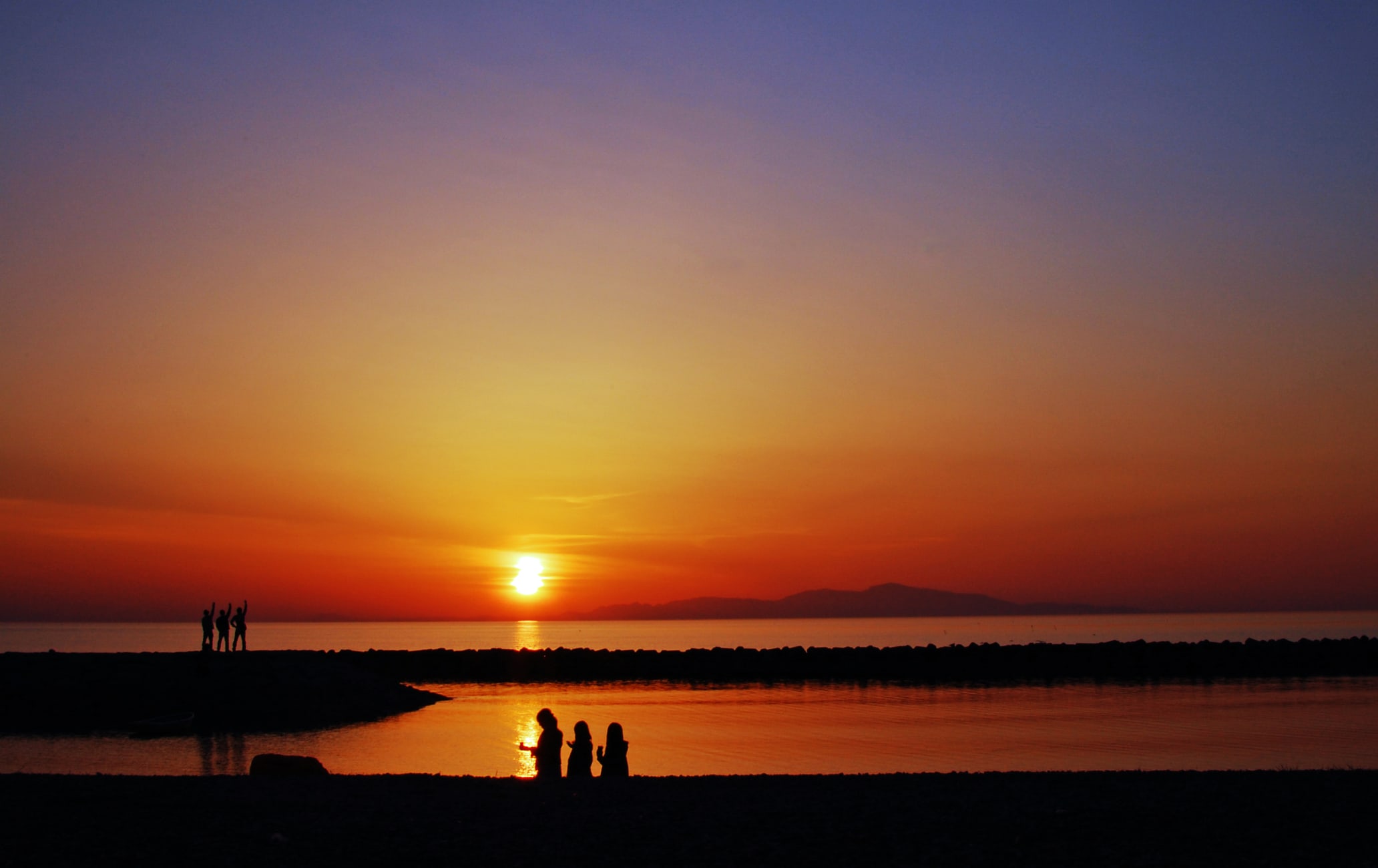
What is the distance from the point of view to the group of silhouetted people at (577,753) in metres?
16.4

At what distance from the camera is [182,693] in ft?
112

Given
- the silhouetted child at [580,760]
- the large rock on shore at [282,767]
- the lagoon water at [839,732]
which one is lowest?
the lagoon water at [839,732]

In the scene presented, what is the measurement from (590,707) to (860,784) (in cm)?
2709

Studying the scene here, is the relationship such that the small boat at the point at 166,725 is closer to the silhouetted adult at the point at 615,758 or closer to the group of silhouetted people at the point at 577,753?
the group of silhouetted people at the point at 577,753

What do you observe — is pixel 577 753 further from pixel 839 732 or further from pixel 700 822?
pixel 839 732

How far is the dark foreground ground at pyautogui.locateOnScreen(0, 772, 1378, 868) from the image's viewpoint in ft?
33.3

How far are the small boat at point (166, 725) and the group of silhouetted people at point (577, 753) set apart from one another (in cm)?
1833

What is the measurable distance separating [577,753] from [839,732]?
16712 mm

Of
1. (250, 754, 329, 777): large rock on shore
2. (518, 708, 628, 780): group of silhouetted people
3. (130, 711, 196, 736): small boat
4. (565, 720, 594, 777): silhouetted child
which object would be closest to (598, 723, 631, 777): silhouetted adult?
(518, 708, 628, 780): group of silhouetted people

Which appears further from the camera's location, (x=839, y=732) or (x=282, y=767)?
(x=839, y=732)

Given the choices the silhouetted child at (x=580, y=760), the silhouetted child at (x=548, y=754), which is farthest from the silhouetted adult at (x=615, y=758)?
the silhouetted child at (x=548, y=754)

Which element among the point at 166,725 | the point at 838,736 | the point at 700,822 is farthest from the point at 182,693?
the point at 700,822

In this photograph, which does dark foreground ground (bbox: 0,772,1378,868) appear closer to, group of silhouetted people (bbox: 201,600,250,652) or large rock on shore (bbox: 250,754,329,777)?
large rock on shore (bbox: 250,754,329,777)

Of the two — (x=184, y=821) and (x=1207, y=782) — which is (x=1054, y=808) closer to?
(x=1207, y=782)
